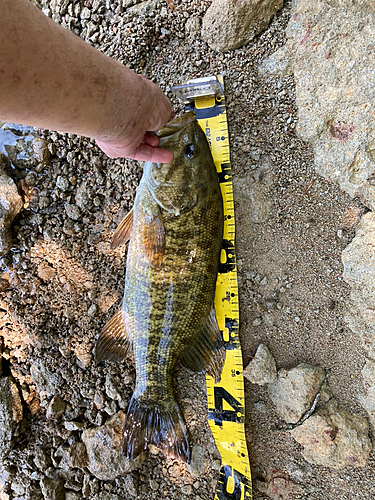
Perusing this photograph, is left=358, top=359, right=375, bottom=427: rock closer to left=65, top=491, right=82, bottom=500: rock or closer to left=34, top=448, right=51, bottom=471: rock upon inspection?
left=65, top=491, right=82, bottom=500: rock

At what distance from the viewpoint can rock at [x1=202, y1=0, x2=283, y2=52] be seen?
252 cm

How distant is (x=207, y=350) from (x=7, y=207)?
2.09m

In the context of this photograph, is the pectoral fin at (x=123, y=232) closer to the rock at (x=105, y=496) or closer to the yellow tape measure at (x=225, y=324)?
the yellow tape measure at (x=225, y=324)

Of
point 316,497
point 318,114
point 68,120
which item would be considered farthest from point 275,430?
point 68,120

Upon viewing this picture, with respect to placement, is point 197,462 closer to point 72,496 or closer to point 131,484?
point 131,484

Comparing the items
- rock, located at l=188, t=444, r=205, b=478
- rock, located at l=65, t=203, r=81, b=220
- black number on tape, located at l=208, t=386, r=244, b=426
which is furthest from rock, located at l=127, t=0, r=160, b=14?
rock, located at l=188, t=444, r=205, b=478

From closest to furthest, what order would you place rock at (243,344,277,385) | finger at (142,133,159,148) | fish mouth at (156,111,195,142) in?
finger at (142,133,159,148)
fish mouth at (156,111,195,142)
rock at (243,344,277,385)

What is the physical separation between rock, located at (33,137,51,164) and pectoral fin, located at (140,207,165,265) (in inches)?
49.1

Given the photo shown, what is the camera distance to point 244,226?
106 inches

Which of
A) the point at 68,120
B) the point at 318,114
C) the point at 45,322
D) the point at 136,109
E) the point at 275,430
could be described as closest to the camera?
the point at 68,120

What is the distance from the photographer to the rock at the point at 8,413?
2.74m

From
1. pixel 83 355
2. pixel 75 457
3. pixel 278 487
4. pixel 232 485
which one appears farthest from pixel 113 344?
pixel 278 487

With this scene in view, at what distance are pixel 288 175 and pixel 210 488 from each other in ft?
8.64

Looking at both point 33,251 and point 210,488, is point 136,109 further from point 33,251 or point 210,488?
point 210,488
